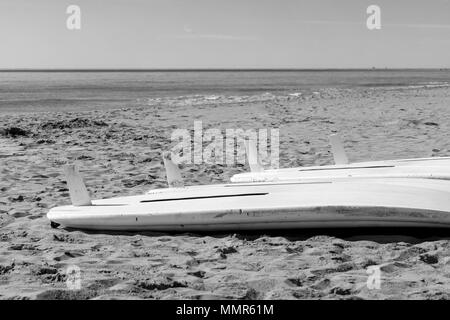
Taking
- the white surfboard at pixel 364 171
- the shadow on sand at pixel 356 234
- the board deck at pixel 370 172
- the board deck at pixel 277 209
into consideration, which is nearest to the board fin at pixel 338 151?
the white surfboard at pixel 364 171

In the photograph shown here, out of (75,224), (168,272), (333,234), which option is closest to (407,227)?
(333,234)

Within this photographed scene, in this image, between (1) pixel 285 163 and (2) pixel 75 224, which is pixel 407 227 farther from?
(1) pixel 285 163

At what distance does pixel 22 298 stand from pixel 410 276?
2365 mm

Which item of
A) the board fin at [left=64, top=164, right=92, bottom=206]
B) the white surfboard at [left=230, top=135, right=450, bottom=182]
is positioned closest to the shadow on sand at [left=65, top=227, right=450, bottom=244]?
the board fin at [left=64, top=164, right=92, bottom=206]

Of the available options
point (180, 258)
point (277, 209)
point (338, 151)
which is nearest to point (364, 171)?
point (338, 151)

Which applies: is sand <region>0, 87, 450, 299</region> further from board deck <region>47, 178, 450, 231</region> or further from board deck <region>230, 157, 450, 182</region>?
board deck <region>230, 157, 450, 182</region>

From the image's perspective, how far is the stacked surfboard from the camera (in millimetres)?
4172

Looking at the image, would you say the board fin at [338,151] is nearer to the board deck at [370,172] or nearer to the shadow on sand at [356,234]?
the board deck at [370,172]

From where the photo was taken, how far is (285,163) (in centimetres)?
779

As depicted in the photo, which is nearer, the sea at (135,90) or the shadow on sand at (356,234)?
the shadow on sand at (356,234)

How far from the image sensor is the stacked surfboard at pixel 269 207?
417 centimetres

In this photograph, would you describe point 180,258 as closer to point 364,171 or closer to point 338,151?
point 364,171

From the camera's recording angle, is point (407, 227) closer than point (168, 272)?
No
